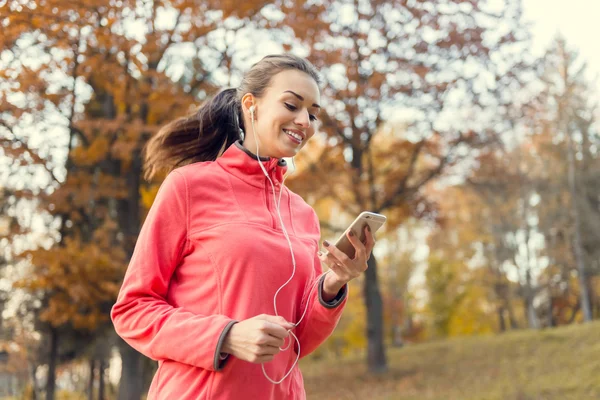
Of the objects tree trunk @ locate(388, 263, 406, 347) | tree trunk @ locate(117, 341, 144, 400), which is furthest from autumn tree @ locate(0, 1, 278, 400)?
tree trunk @ locate(388, 263, 406, 347)

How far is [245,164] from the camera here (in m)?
2.15

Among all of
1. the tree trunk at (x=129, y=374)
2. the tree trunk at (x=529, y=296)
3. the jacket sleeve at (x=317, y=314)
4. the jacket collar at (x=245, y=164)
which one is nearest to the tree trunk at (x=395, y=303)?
the tree trunk at (x=529, y=296)

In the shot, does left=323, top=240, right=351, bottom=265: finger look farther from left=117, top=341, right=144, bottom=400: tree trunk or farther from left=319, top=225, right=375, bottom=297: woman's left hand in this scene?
left=117, top=341, right=144, bottom=400: tree trunk

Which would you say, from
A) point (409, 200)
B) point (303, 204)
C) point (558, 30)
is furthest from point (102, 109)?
point (558, 30)

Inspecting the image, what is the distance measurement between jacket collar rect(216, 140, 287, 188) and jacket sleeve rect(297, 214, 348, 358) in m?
0.40

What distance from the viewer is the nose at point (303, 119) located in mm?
2102

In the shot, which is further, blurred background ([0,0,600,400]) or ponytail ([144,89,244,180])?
blurred background ([0,0,600,400])

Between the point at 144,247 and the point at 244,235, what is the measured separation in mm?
300

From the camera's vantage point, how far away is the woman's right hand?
1.62m

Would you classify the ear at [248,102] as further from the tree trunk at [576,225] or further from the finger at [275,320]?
the tree trunk at [576,225]

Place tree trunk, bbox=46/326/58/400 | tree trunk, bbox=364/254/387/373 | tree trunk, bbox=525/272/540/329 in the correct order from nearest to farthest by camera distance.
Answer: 1. tree trunk, bbox=46/326/58/400
2. tree trunk, bbox=364/254/387/373
3. tree trunk, bbox=525/272/540/329

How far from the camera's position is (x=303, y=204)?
243cm

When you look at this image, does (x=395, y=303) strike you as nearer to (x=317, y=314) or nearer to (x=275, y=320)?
(x=317, y=314)

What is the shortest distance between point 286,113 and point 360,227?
0.49 m
